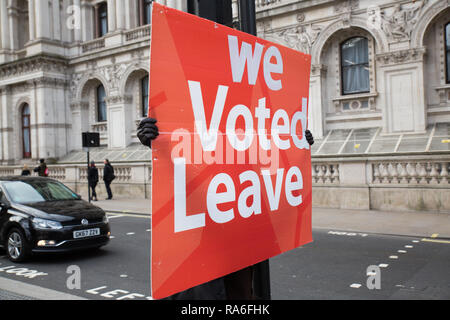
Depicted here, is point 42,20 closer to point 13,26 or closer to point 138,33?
point 13,26

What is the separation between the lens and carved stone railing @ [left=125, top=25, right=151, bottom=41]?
84.8ft

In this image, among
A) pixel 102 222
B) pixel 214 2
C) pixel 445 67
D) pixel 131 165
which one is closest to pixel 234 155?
pixel 214 2

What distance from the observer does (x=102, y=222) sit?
8.95 m

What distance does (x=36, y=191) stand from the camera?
31.1 ft

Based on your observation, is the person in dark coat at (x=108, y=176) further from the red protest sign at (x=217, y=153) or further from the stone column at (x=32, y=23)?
the red protest sign at (x=217, y=153)

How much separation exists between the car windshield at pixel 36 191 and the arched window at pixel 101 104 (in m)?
20.6

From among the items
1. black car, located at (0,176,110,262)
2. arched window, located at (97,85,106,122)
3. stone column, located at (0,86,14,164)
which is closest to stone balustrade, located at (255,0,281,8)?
arched window, located at (97,85,106,122)

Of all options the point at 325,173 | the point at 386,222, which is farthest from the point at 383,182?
the point at 386,222

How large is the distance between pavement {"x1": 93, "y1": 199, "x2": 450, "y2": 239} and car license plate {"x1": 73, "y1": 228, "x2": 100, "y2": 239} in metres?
5.81

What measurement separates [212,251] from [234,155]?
56 cm

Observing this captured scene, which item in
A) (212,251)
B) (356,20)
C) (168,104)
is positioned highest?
(356,20)

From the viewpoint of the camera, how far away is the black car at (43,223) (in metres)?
8.20

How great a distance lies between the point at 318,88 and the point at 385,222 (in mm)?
8680
